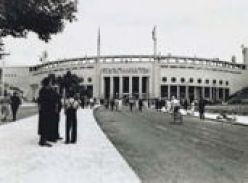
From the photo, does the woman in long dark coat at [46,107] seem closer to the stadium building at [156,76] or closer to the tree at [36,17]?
the tree at [36,17]

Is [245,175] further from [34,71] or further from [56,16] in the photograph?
[34,71]

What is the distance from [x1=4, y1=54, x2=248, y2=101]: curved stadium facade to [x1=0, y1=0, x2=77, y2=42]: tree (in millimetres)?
113539

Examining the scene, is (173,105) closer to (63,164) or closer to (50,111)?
(50,111)

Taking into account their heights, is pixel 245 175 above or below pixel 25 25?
below

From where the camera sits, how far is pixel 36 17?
51.8ft

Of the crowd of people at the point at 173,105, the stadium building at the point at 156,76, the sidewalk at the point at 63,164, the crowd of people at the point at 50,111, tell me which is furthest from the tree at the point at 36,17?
the stadium building at the point at 156,76

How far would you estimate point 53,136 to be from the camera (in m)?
14.4

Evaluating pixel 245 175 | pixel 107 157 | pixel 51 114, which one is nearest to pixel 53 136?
pixel 51 114

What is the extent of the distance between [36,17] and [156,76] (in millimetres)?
118625

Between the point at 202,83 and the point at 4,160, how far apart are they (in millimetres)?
128116

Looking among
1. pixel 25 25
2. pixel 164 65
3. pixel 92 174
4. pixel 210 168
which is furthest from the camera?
pixel 164 65

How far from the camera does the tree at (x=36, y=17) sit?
1462 centimetres

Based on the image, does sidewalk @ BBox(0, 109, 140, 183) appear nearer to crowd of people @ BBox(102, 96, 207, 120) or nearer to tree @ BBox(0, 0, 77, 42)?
tree @ BBox(0, 0, 77, 42)

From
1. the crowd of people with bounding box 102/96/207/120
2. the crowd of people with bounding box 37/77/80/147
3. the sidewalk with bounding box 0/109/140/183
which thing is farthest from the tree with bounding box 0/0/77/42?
the crowd of people with bounding box 102/96/207/120
